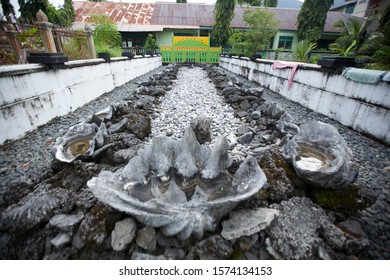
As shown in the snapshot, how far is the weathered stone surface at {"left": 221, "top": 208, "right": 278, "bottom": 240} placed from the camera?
134 centimetres

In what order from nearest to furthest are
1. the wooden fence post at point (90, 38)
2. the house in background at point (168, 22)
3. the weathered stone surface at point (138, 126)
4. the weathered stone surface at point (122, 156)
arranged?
the weathered stone surface at point (122, 156), the weathered stone surface at point (138, 126), the wooden fence post at point (90, 38), the house in background at point (168, 22)

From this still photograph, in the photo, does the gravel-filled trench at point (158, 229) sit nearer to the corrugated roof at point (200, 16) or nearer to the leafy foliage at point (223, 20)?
the leafy foliage at point (223, 20)

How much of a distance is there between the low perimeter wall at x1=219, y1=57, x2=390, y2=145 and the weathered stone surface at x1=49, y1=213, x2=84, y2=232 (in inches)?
164

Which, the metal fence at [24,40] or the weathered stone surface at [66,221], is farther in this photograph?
the metal fence at [24,40]

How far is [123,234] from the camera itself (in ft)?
4.47

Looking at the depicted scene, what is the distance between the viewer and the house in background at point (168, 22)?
17719 millimetres

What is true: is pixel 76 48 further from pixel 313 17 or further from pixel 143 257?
pixel 313 17

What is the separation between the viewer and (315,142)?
2279 millimetres

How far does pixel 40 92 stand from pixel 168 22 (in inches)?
713

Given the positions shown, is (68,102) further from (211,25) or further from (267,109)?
(211,25)

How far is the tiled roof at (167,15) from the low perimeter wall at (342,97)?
51.3 ft

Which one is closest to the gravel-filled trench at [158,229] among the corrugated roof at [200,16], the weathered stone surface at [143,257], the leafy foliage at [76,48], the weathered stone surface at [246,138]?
the weathered stone surface at [143,257]

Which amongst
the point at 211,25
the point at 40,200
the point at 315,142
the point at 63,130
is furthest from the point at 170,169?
the point at 211,25
